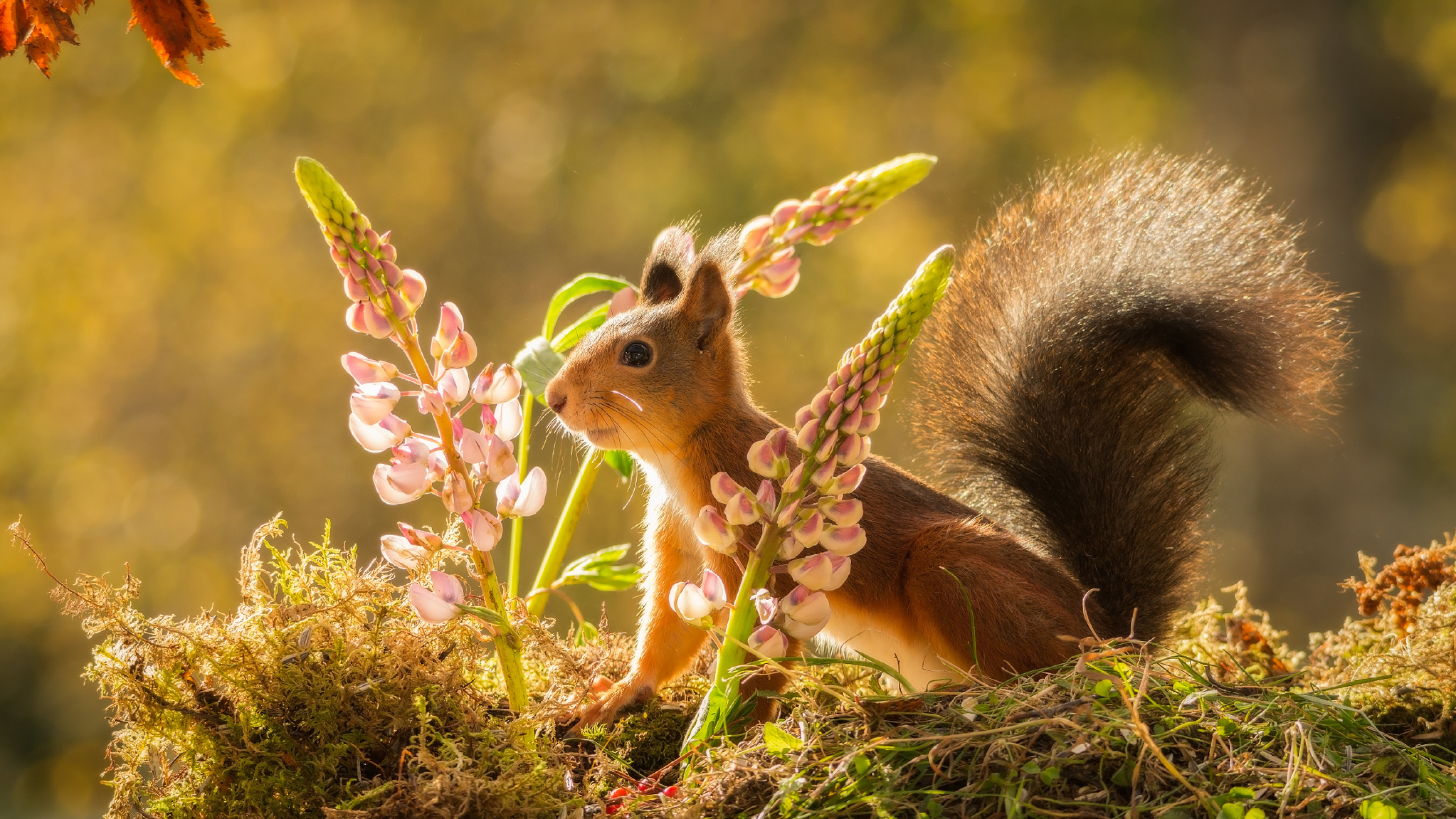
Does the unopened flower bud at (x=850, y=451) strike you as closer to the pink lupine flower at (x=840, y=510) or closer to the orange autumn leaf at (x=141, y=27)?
the pink lupine flower at (x=840, y=510)

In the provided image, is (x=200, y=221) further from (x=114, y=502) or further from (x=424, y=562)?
(x=424, y=562)

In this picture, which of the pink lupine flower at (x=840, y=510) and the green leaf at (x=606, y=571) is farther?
the green leaf at (x=606, y=571)

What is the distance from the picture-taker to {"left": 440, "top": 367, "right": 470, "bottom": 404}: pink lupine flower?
3.06 feet

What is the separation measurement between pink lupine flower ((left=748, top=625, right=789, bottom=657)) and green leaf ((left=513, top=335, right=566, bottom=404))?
449 mm

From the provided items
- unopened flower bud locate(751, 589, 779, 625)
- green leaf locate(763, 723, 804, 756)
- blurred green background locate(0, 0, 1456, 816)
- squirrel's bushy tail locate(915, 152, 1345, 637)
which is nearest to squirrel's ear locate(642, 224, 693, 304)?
squirrel's bushy tail locate(915, 152, 1345, 637)

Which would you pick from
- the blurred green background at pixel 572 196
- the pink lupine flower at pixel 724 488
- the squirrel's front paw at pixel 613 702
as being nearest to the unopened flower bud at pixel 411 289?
the pink lupine flower at pixel 724 488

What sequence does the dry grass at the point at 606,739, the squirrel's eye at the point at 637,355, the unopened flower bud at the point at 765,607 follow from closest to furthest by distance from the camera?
1. the dry grass at the point at 606,739
2. the unopened flower bud at the point at 765,607
3. the squirrel's eye at the point at 637,355

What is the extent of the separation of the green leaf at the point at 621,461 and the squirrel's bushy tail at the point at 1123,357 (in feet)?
1.37

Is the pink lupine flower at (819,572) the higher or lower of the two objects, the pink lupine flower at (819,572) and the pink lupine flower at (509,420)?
the lower

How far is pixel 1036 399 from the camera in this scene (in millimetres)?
1351

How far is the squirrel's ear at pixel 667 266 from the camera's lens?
1.39m

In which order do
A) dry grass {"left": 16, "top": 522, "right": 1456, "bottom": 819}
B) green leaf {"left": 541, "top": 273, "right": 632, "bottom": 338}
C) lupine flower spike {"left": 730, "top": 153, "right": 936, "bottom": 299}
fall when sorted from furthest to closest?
green leaf {"left": 541, "top": 273, "right": 632, "bottom": 338}, lupine flower spike {"left": 730, "top": 153, "right": 936, "bottom": 299}, dry grass {"left": 16, "top": 522, "right": 1456, "bottom": 819}

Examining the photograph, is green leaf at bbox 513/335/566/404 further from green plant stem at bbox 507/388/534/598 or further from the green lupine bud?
the green lupine bud

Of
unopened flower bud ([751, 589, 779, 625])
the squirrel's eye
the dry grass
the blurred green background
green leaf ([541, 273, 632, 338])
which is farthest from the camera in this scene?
the blurred green background
